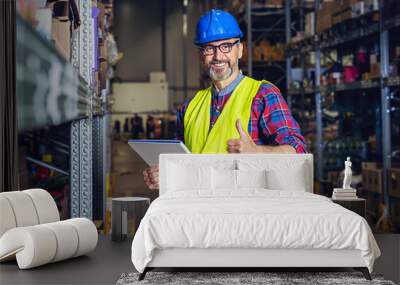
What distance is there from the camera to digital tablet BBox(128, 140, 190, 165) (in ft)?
21.0

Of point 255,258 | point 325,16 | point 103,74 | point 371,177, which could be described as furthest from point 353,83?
point 255,258

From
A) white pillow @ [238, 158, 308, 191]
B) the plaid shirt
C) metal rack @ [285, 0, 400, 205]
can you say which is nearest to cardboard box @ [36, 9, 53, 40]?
white pillow @ [238, 158, 308, 191]

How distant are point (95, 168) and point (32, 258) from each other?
8.69ft

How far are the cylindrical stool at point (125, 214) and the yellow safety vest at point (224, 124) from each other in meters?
0.88

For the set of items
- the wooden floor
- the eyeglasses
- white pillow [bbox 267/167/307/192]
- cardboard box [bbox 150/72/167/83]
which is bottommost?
the wooden floor

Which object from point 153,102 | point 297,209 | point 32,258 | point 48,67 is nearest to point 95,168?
point 153,102

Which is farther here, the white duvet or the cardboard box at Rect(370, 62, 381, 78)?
the cardboard box at Rect(370, 62, 381, 78)

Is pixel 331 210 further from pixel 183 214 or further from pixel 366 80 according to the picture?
pixel 366 80

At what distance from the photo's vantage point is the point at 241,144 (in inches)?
267

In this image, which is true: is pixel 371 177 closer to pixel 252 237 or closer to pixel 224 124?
pixel 224 124

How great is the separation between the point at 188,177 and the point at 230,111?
1.12m

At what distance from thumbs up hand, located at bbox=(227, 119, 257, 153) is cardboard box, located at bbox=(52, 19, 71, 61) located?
1.61 meters

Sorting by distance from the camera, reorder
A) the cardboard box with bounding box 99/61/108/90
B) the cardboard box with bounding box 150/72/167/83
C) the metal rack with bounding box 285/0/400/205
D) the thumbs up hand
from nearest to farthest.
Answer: the thumbs up hand, the cardboard box with bounding box 99/61/108/90, the metal rack with bounding box 285/0/400/205, the cardboard box with bounding box 150/72/167/83

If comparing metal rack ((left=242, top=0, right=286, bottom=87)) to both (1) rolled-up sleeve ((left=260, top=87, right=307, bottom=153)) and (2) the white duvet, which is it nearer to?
(1) rolled-up sleeve ((left=260, top=87, right=307, bottom=153))
